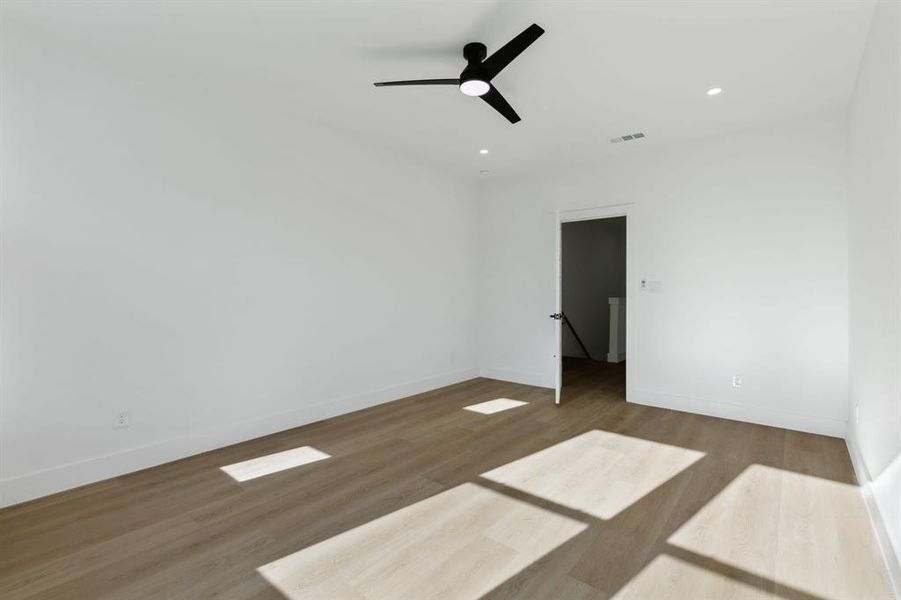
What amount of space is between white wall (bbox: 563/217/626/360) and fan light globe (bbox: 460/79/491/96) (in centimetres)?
502

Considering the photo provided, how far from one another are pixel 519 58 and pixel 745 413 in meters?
3.90

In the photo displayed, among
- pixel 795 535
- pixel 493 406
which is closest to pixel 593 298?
pixel 493 406

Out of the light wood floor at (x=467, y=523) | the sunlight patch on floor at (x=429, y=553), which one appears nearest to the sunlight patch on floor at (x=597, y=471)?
the light wood floor at (x=467, y=523)

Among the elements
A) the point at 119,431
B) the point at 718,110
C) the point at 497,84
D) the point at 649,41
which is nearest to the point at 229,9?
the point at 497,84

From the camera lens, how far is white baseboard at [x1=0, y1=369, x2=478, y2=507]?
2588 millimetres

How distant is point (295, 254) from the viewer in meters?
3.99

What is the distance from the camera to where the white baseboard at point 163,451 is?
2588 mm

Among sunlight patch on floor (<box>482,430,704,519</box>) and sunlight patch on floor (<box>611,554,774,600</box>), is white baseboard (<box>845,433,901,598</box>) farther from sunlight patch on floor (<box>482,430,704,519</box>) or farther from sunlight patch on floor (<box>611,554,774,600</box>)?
sunlight patch on floor (<box>482,430,704,519</box>)

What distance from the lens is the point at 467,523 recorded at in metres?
2.31

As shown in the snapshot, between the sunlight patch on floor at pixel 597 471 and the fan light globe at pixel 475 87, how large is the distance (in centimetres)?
259

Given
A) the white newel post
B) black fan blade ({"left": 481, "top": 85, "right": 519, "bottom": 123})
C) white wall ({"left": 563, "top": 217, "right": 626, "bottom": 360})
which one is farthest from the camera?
white wall ({"left": 563, "top": 217, "right": 626, "bottom": 360})

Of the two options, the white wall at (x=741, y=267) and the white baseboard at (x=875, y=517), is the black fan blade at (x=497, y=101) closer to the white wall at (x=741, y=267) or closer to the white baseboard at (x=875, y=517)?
the white wall at (x=741, y=267)

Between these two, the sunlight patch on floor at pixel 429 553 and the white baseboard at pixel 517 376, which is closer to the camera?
the sunlight patch on floor at pixel 429 553

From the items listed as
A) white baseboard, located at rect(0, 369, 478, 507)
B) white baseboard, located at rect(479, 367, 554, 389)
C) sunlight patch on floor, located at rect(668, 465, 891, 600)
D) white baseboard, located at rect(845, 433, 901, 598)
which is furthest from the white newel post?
sunlight patch on floor, located at rect(668, 465, 891, 600)
